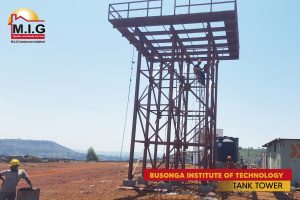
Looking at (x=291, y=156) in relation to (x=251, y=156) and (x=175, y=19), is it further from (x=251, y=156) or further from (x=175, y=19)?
(x=251, y=156)

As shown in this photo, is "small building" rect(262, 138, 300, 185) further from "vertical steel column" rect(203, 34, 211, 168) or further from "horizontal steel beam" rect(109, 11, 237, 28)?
"horizontal steel beam" rect(109, 11, 237, 28)

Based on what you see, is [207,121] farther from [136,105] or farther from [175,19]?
[175,19]

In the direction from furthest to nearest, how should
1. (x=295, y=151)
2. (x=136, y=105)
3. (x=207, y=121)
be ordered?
1. (x=295, y=151)
2. (x=136, y=105)
3. (x=207, y=121)

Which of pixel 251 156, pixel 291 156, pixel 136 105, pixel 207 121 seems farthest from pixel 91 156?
pixel 207 121

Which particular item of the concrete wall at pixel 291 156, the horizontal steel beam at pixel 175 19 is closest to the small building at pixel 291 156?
the concrete wall at pixel 291 156

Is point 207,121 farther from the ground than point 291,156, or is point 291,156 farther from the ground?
point 207,121

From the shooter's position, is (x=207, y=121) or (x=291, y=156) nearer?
(x=207, y=121)

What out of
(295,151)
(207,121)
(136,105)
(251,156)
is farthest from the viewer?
(251,156)

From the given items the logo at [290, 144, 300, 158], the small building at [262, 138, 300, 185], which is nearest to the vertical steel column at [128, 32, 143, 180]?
the small building at [262, 138, 300, 185]

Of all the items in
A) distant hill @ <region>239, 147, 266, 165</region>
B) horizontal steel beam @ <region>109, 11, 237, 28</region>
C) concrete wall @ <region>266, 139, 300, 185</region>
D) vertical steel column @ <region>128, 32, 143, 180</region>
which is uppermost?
horizontal steel beam @ <region>109, 11, 237, 28</region>

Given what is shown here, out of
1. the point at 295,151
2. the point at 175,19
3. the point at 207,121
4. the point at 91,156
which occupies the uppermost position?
the point at 175,19

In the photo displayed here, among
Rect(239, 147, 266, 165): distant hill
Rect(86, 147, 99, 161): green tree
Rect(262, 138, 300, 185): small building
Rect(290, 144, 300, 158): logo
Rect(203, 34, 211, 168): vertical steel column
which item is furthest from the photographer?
Rect(86, 147, 99, 161): green tree

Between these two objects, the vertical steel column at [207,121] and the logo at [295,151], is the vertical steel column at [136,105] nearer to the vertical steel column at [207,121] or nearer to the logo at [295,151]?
the vertical steel column at [207,121]

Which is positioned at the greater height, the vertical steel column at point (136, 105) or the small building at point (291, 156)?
the vertical steel column at point (136, 105)
